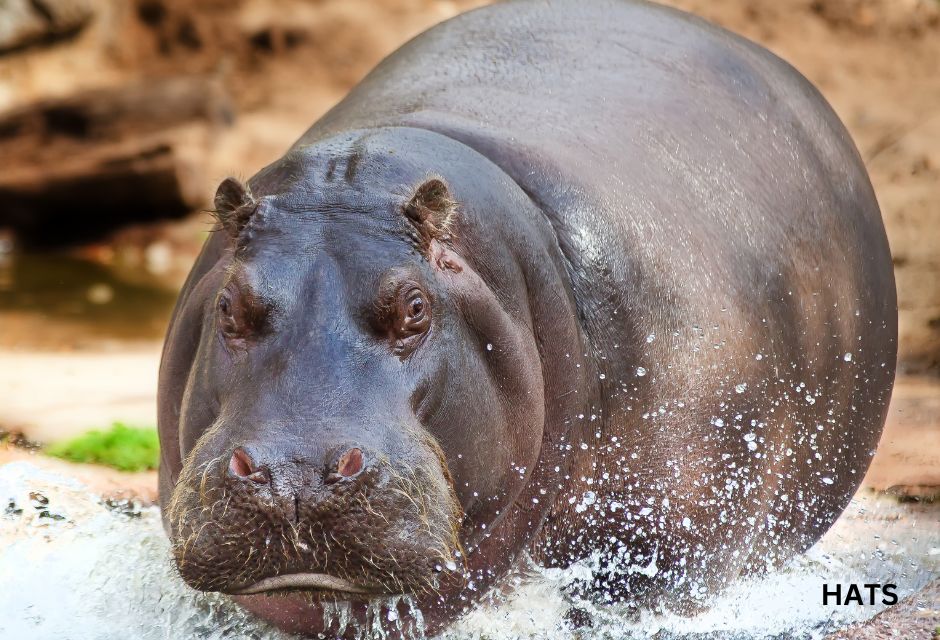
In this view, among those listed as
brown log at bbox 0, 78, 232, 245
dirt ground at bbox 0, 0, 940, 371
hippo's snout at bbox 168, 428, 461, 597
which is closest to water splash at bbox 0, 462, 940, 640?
hippo's snout at bbox 168, 428, 461, 597

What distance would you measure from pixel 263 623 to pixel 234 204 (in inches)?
53.6

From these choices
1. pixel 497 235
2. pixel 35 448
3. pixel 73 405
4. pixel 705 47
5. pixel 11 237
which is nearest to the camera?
pixel 497 235

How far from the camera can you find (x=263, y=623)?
4.33m

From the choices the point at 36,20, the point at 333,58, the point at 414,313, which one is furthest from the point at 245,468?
the point at 333,58

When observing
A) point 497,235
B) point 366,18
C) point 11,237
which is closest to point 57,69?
point 11,237

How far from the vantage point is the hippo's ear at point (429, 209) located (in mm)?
3684

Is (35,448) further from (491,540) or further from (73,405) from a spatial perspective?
(491,540)

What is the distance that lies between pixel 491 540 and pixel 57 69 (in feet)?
40.8

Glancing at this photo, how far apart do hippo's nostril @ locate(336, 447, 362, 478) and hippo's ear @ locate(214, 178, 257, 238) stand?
2.79 ft

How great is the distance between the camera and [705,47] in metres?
5.35

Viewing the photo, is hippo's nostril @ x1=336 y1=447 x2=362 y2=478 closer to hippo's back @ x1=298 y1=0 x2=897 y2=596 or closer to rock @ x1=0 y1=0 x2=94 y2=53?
hippo's back @ x1=298 y1=0 x2=897 y2=596

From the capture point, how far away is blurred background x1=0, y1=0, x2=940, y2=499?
10445mm

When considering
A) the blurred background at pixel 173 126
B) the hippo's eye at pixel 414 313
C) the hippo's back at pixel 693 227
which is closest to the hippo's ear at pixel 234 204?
the hippo's eye at pixel 414 313

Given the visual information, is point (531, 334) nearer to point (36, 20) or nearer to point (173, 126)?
point (173, 126)
